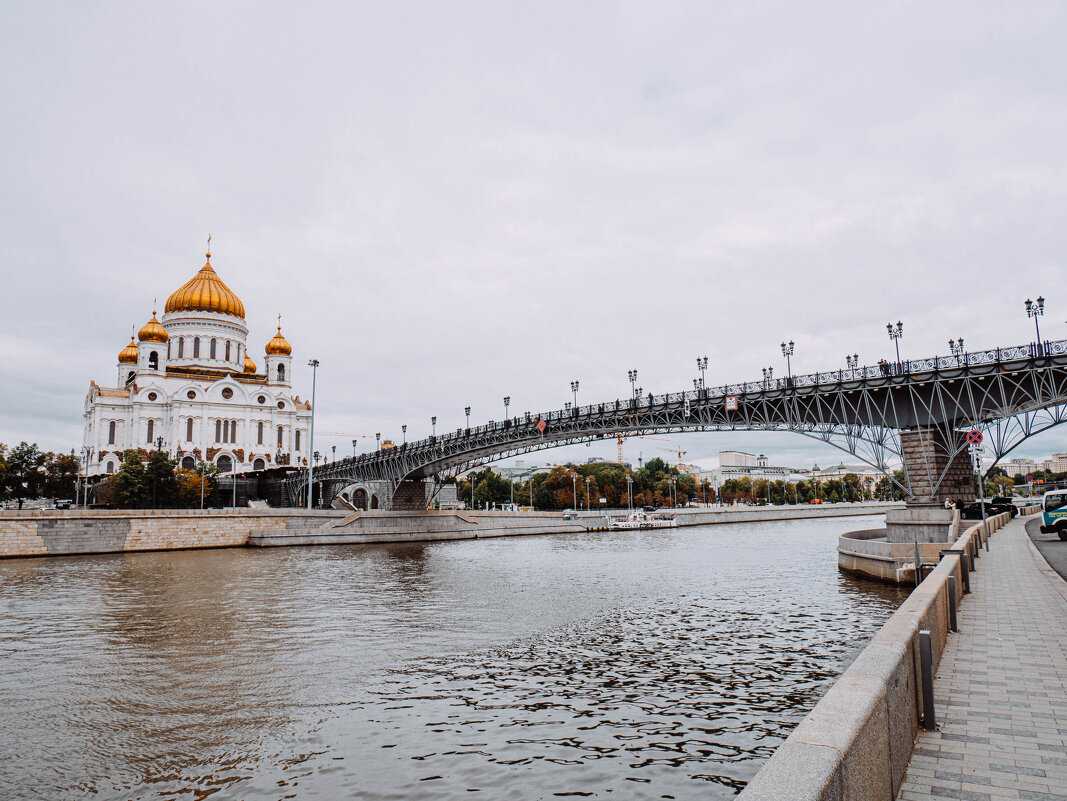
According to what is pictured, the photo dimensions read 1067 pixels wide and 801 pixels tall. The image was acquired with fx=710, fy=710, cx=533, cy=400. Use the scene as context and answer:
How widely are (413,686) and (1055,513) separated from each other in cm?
2746

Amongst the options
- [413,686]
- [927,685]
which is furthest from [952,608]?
[413,686]

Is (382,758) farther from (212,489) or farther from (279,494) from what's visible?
(279,494)

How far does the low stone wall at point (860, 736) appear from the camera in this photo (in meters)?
3.21

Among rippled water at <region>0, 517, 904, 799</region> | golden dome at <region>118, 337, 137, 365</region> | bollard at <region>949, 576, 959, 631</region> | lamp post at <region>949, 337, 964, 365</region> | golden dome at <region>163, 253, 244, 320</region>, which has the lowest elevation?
rippled water at <region>0, 517, 904, 799</region>

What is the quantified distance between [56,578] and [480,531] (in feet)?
131

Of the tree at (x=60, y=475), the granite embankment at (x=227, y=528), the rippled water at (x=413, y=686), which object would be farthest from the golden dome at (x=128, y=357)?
the rippled water at (x=413, y=686)

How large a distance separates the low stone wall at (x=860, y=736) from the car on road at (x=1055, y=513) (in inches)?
1012

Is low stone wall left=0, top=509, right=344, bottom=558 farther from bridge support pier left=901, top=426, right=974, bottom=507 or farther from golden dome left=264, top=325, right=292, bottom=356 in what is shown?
golden dome left=264, top=325, right=292, bottom=356

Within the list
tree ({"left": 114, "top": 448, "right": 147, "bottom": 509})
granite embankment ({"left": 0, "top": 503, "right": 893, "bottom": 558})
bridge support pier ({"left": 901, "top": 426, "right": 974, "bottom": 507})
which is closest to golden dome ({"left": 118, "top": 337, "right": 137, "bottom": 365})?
tree ({"left": 114, "top": 448, "right": 147, "bottom": 509})

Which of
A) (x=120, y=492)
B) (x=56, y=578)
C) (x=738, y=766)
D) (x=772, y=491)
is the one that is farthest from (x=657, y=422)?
(x=772, y=491)

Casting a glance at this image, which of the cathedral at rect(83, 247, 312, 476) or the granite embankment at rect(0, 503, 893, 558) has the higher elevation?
the cathedral at rect(83, 247, 312, 476)

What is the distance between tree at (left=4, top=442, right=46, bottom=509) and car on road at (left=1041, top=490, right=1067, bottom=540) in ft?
272

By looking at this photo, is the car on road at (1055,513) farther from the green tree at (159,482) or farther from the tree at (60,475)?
the tree at (60,475)

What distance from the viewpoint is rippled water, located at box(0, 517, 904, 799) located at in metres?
8.38
